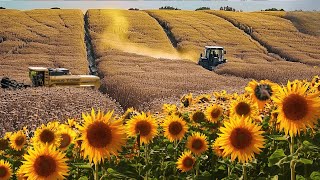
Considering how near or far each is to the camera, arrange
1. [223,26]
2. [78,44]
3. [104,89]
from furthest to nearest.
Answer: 1. [223,26]
2. [78,44]
3. [104,89]

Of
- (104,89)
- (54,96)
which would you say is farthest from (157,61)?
(54,96)

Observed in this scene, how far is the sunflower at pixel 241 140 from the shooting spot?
386 centimetres

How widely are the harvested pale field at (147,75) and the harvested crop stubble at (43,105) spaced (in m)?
1.45

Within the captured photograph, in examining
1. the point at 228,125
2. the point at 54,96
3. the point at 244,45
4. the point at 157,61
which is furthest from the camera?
the point at 244,45

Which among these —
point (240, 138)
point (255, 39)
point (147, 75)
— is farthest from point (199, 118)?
point (255, 39)

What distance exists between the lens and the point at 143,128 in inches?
213

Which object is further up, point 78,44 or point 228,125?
point 228,125

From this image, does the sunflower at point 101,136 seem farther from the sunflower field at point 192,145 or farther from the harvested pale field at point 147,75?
the harvested pale field at point 147,75

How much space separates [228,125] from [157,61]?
120 feet

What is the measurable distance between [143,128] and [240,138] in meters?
1.68

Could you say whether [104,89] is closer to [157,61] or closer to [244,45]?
[157,61]

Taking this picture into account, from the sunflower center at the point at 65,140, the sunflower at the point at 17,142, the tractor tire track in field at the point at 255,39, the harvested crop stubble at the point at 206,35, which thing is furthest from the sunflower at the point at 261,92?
the tractor tire track in field at the point at 255,39

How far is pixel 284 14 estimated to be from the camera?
74500 millimetres

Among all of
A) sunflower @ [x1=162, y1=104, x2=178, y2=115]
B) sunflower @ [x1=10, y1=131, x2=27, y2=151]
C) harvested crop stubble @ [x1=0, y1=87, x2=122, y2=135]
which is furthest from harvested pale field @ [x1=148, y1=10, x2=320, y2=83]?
sunflower @ [x1=10, y1=131, x2=27, y2=151]
